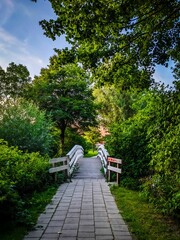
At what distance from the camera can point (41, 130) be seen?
41.0 ft

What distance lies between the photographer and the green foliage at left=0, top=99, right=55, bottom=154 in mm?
11609

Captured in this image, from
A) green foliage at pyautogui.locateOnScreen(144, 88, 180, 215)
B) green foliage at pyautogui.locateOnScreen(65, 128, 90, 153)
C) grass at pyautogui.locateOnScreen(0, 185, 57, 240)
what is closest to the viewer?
grass at pyautogui.locateOnScreen(0, 185, 57, 240)

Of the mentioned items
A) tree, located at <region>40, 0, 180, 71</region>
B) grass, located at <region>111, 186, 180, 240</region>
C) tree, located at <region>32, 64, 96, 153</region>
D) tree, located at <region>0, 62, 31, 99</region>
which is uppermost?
tree, located at <region>0, 62, 31, 99</region>

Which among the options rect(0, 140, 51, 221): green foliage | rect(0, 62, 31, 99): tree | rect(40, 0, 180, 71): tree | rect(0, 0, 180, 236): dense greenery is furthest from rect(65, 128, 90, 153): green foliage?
rect(40, 0, 180, 71): tree

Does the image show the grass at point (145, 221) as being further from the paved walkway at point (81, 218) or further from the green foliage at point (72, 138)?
the green foliage at point (72, 138)

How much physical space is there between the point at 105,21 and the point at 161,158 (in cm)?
304

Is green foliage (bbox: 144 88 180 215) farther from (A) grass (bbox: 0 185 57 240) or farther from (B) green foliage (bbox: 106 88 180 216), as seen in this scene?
(A) grass (bbox: 0 185 57 240)

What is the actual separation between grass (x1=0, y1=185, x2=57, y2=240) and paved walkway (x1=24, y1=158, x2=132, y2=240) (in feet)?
0.48

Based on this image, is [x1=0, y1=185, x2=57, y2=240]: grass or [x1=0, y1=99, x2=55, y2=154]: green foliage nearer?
[x1=0, y1=185, x2=57, y2=240]: grass

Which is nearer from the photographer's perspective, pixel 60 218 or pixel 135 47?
pixel 60 218

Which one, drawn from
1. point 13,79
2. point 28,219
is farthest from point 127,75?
point 13,79

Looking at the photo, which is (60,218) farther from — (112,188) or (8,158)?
(112,188)

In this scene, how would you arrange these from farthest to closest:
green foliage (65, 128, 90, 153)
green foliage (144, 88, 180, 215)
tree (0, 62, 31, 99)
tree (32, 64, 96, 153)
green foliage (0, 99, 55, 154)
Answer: tree (0, 62, 31, 99) < green foliage (65, 128, 90, 153) < tree (32, 64, 96, 153) < green foliage (0, 99, 55, 154) < green foliage (144, 88, 180, 215)

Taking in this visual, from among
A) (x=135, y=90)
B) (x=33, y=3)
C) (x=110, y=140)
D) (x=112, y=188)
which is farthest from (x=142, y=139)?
(x=33, y=3)
